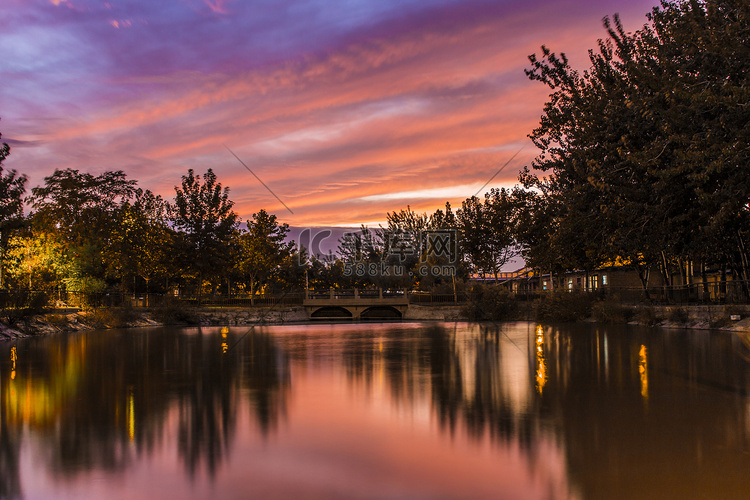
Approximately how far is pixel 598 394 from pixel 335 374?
5636 millimetres

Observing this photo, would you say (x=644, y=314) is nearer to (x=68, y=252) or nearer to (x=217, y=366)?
(x=217, y=366)

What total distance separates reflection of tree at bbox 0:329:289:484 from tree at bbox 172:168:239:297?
44127 mm

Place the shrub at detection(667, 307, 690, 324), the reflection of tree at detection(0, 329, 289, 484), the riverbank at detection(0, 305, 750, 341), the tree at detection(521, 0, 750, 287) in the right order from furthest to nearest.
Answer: the shrub at detection(667, 307, 690, 324) < the riverbank at detection(0, 305, 750, 341) < the tree at detection(521, 0, 750, 287) < the reflection of tree at detection(0, 329, 289, 484)

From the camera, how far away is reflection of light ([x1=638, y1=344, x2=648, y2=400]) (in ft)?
33.7

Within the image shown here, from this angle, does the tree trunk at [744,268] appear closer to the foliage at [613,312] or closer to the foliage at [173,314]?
the foliage at [613,312]

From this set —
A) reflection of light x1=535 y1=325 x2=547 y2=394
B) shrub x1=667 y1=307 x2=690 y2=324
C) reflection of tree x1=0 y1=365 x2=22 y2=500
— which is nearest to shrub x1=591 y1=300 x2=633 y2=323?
shrub x1=667 y1=307 x2=690 y2=324

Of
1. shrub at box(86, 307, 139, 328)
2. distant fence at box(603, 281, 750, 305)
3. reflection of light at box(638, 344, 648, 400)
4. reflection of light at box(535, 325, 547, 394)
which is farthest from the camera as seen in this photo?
shrub at box(86, 307, 139, 328)

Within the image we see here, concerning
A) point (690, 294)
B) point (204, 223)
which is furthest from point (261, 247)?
point (690, 294)

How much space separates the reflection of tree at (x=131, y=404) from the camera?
6.38 m

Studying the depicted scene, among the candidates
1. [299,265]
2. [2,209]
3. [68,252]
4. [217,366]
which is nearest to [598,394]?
[217,366]

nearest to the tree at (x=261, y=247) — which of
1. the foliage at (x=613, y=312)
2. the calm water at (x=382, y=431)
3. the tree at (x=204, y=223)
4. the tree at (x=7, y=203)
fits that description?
the tree at (x=204, y=223)

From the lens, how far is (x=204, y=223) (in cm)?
6369

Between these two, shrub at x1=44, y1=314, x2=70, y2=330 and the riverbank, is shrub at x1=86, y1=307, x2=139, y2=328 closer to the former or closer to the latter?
the riverbank

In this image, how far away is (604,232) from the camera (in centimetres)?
2372
